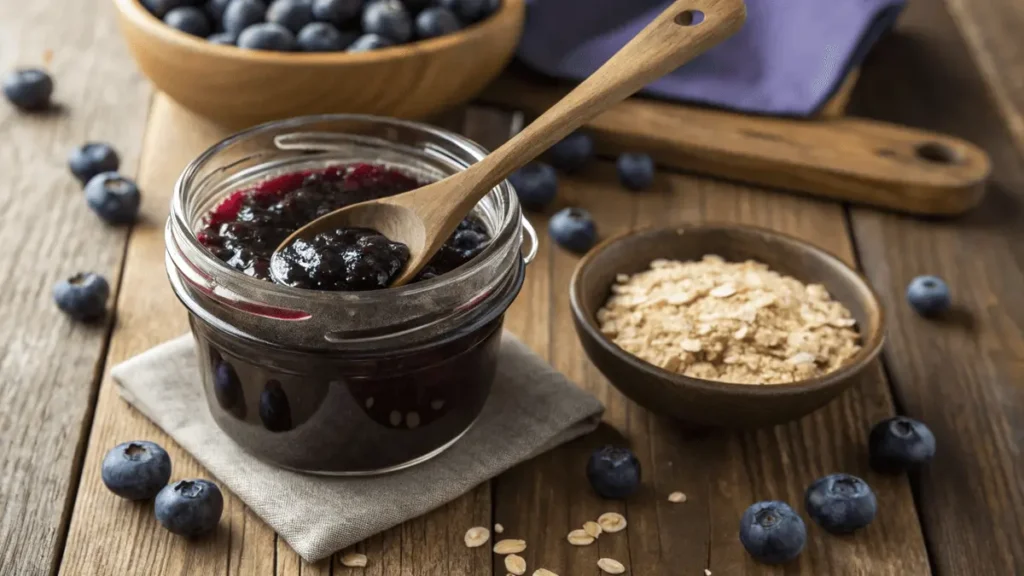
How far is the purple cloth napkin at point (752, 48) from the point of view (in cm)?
233

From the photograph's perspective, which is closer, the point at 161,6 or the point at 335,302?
the point at 335,302

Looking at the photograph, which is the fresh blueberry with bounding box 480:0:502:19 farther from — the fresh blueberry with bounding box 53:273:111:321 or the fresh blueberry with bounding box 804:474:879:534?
the fresh blueberry with bounding box 804:474:879:534

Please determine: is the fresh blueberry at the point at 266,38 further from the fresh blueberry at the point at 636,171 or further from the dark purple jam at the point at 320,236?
the fresh blueberry at the point at 636,171

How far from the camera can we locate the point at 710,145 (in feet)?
7.30

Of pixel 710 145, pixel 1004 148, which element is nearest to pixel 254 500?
pixel 710 145

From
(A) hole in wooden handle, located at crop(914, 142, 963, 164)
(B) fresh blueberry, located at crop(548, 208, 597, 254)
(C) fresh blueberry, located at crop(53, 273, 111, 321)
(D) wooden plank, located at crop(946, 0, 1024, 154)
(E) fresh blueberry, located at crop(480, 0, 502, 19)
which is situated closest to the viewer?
(C) fresh blueberry, located at crop(53, 273, 111, 321)

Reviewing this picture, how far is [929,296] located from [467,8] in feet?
3.08

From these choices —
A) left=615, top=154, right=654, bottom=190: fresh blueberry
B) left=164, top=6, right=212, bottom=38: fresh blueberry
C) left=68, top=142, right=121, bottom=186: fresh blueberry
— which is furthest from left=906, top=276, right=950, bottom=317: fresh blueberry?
left=68, top=142, right=121, bottom=186: fresh blueberry

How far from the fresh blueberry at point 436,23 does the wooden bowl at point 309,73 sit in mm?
18

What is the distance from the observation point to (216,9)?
7.00 feet

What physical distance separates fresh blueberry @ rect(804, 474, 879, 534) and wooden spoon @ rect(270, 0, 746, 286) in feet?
1.84

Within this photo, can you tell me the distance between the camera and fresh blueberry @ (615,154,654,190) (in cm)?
220

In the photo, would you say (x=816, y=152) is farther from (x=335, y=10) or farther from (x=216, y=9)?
(x=216, y=9)

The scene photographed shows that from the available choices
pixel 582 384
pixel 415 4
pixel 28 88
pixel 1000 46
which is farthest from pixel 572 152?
pixel 1000 46
